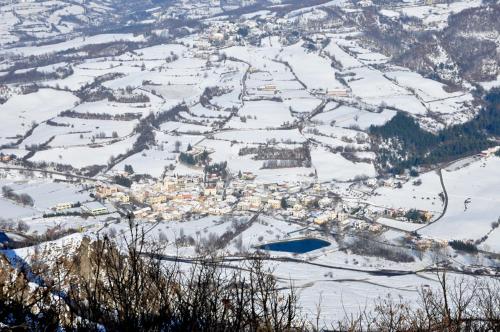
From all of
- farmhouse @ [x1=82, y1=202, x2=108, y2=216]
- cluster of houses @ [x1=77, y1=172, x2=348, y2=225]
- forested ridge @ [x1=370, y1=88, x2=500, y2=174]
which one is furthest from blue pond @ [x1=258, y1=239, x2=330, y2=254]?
forested ridge @ [x1=370, y1=88, x2=500, y2=174]

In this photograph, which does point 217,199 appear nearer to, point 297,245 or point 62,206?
point 297,245

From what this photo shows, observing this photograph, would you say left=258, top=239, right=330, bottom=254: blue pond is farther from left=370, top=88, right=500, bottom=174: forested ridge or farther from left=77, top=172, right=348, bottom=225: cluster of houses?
left=370, top=88, right=500, bottom=174: forested ridge

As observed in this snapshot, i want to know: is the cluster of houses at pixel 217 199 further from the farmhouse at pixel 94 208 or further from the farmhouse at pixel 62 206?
the farmhouse at pixel 62 206

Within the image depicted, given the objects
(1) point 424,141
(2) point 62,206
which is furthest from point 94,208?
(1) point 424,141

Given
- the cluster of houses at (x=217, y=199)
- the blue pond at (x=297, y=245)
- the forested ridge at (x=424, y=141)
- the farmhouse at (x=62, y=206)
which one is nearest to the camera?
the blue pond at (x=297, y=245)


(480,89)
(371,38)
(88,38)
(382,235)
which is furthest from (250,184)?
(88,38)

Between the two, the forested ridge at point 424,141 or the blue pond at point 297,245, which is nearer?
the blue pond at point 297,245

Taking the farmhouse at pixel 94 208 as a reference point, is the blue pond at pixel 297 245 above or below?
above

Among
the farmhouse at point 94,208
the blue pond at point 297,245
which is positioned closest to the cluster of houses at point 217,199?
the farmhouse at point 94,208

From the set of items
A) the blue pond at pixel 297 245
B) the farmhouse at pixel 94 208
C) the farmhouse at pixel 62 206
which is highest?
the blue pond at pixel 297 245
